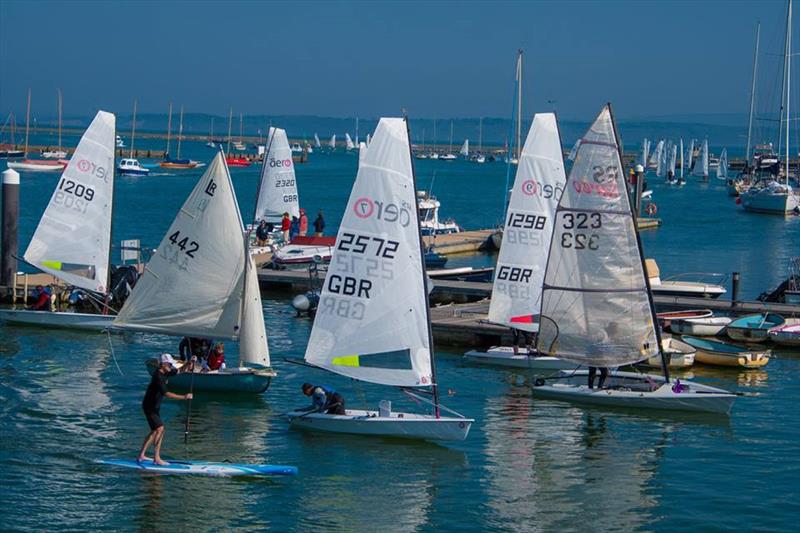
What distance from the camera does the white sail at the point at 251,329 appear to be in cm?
3181

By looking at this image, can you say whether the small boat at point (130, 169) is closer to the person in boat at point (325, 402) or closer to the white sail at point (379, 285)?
the person in boat at point (325, 402)

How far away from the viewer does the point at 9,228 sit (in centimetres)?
4700

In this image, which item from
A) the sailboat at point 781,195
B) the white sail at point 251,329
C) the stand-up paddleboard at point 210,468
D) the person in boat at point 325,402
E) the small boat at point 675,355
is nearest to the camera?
the stand-up paddleboard at point 210,468

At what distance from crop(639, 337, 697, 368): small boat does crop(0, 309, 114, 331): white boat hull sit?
17282 millimetres

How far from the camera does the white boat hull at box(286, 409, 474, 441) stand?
1075 inches

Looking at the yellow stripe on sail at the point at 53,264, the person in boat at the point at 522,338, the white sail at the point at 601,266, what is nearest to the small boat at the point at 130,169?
the yellow stripe on sail at the point at 53,264

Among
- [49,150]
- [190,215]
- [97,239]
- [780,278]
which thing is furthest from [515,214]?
→ [49,150]

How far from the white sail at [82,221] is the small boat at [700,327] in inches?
756

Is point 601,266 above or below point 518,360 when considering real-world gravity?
above

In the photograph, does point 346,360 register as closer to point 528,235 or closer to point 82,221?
point 528,235

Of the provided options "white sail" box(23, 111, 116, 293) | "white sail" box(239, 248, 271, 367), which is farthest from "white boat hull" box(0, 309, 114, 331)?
"white sail" box(239, 248, 271, 367)

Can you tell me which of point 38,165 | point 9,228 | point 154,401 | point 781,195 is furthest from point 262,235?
point 38,165

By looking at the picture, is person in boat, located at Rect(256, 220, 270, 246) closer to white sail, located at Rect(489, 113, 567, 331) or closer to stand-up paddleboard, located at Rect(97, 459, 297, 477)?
white sail, located at Rect(489, 113, 567, 331)

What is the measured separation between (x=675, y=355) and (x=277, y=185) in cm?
2839
